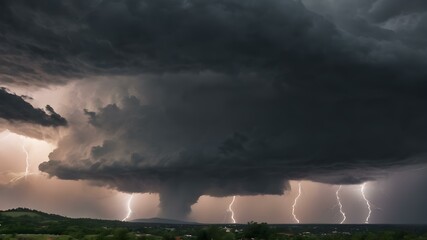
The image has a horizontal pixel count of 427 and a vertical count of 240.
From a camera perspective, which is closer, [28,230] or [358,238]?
[358,238]

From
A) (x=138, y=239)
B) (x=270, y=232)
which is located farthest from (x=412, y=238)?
(x=138, y=239)

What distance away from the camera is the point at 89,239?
427ft

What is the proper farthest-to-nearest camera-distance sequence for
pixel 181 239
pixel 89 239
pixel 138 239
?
pixel 181 239 < pixel 89 239 < pixel 138 239

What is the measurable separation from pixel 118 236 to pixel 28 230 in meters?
66.3

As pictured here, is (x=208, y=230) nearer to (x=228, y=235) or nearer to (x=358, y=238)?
(x=228, y=235)

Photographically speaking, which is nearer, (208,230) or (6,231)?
(208,230)

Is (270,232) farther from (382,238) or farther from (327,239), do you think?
(382,238)

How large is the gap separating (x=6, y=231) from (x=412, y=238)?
14007 cm

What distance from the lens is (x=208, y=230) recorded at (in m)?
143

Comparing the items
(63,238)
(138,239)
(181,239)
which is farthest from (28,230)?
(138,239)

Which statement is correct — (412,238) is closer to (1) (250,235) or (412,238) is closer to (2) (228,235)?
(1) (250,235)

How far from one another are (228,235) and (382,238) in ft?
190

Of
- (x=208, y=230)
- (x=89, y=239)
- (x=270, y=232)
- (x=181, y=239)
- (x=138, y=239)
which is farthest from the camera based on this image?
(x=270, y=232)

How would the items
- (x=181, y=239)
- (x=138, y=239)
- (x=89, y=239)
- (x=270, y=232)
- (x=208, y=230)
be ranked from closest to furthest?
(x=138, y=239)
(x=89, y=239)
(x=208, y=230)
(x=181, y=239)
(x=270, y=232)
